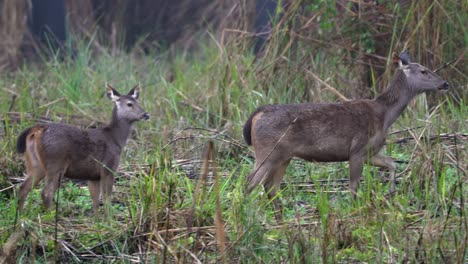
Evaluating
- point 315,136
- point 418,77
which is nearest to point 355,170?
point 315,136

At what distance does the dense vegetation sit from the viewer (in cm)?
612

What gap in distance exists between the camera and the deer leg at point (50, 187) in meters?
7.61

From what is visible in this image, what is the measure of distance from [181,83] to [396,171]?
14.4ft

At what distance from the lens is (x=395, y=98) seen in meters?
8.73

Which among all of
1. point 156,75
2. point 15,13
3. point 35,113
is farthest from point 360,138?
point 15,13

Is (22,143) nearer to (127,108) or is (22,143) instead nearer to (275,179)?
(127,108)

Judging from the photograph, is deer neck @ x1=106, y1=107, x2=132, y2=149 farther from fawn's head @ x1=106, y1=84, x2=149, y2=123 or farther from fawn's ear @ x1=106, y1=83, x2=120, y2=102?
fawn's ear @ x1=106, y1=83, x2=120, y2=102

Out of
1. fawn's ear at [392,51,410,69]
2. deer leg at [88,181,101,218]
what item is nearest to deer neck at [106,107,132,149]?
deer leg at [88,181,101,218]

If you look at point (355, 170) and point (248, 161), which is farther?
point (248, 161)

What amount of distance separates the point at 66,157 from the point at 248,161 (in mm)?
1734

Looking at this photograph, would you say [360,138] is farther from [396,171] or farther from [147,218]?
[147,218]

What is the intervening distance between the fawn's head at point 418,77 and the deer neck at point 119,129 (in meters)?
2.59

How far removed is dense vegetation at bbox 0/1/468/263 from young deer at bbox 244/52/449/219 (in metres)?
0.20

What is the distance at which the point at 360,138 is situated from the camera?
816 centimetres
